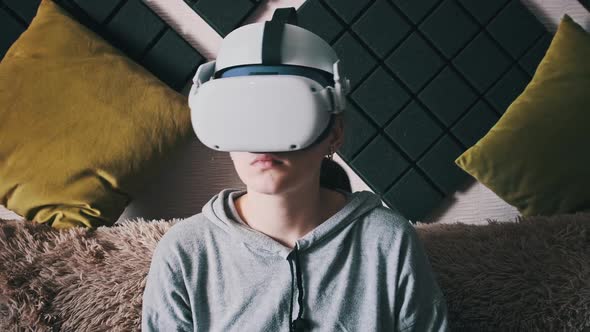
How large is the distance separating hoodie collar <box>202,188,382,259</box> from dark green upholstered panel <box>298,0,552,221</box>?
59 centimetres

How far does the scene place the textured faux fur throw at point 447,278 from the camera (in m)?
1.11

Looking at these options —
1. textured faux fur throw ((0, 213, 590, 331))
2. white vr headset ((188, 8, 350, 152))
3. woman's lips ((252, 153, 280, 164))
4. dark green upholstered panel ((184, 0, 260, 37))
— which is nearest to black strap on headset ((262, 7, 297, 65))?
white vr headset ((188, 8, 350, 152))

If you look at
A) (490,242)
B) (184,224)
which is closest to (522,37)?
(490,242)

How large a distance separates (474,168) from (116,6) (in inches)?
41.0

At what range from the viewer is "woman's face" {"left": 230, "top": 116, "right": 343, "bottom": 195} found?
0.81m

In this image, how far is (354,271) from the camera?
91cm

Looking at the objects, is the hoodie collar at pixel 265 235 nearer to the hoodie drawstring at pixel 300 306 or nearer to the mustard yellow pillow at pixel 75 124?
the hoodie drawstring at pixel 300 306

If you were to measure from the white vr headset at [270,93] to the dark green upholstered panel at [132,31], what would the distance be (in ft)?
2.40

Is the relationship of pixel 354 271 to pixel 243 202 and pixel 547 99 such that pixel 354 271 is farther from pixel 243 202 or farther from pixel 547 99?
pixel 547 99

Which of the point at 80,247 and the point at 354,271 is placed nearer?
the point at 354,271

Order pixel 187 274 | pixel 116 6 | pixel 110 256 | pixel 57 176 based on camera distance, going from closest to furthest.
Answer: pixel 187 274, pixel 110 256, pixel 57 176, pixel 116 6

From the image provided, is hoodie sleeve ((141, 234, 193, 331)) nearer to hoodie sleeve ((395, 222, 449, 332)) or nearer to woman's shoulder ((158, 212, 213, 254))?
woman's shoulder ((158, 212, 213, 254))

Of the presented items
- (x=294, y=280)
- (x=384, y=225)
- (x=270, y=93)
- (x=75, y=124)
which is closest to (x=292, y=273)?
(x=294, y=280)

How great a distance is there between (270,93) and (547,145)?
93 centimetres
